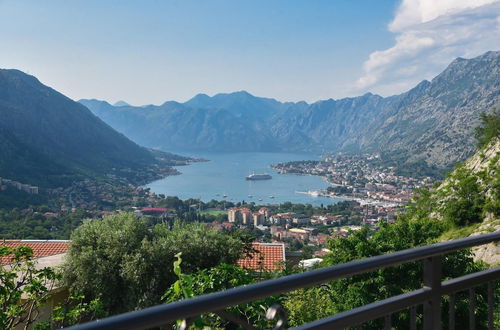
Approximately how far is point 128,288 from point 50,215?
30702mm

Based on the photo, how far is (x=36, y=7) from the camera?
16.9 m

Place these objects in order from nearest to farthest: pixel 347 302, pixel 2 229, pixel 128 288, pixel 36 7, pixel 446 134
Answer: pixel 347 302, pixel 128 288, pixel 36 7, pixel 2 229, pixel 446 134

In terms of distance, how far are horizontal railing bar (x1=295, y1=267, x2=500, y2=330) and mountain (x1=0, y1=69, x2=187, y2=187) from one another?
5411 cm

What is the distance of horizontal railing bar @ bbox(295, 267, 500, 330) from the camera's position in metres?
1.24

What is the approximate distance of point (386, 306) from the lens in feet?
4.52

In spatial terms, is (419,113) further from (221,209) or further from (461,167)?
(461,167)

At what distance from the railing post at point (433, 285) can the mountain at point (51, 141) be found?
54126 mm

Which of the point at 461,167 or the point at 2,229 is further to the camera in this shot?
the point at 2,229

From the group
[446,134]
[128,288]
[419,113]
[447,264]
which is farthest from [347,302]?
[419,113]

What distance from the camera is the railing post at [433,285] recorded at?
152 centimetres

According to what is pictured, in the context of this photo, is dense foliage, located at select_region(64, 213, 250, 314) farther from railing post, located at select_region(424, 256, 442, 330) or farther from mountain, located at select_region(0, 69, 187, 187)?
mountain, located at select_region(0, 69, 187, 187)

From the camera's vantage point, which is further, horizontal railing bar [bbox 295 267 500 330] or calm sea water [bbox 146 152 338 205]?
calm sea water [bbox 146 152 338 205]

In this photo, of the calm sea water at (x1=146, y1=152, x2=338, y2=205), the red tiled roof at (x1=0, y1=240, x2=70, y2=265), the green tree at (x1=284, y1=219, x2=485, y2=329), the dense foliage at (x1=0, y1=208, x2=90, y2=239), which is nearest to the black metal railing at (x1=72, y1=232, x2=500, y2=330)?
the green tree at (x1=284, y1=219, x2=485, y2=329)

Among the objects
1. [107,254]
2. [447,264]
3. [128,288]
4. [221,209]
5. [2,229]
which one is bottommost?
[221,209]
